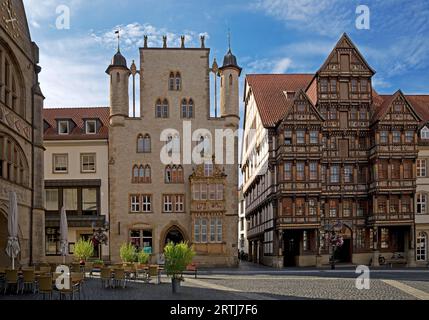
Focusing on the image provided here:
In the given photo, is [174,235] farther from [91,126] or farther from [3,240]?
[3,240]

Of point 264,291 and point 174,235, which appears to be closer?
point 264,291

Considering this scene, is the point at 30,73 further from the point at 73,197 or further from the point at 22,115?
the point at 73,197

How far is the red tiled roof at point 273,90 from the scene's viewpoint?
50.9 metres

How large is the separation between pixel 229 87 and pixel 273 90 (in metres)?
8.40

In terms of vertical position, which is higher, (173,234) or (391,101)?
(391,101)

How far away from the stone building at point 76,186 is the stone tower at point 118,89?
74.0 inches

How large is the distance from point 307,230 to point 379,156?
824 cm

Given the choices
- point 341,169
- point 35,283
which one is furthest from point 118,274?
point 341,169

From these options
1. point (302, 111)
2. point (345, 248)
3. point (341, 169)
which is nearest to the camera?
point (302, 111)

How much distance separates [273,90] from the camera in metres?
55.6

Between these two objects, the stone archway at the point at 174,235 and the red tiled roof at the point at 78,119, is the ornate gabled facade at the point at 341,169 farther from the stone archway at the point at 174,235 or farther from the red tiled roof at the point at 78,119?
the red tiled roof at the point at 78,119

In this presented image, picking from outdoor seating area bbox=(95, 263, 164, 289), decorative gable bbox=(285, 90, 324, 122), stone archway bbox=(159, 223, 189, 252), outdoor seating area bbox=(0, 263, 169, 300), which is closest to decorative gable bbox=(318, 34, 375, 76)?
decorative gable bbox=(285, 90, 324, 122)

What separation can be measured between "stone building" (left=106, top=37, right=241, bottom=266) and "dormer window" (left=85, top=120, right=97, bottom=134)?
227 cm
